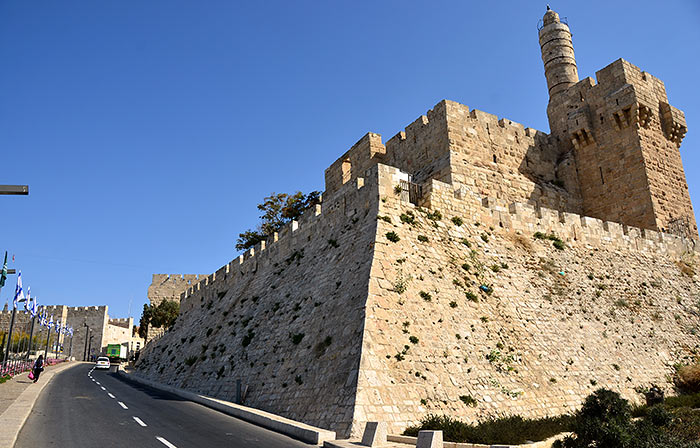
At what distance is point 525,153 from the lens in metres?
23.4

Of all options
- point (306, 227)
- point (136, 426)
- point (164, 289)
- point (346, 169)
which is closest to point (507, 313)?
point (306, 227)

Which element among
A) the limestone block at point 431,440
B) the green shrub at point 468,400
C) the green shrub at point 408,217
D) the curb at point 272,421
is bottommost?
the curb at point 272,421

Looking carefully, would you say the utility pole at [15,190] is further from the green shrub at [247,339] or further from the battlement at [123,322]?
the battlement at [123,322]

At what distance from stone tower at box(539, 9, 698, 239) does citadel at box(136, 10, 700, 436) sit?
86 mm

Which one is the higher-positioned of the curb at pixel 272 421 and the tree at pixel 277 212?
the tree at pixel 277 212

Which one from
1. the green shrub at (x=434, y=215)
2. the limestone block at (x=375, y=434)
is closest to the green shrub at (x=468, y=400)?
the limestone block at (x=375, y=434)

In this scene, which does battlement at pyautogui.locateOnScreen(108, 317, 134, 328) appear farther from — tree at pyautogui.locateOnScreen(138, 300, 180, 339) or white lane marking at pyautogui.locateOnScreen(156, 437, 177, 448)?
white lane marking at pyautogui.locateOnScreen(156, 437, 177, 448)

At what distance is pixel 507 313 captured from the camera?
1328 cm

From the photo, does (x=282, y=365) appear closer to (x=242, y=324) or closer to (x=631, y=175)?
(x=242, y=324)

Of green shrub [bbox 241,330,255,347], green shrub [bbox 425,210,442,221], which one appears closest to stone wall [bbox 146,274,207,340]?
green shrub [bbox 241,330,255,347]

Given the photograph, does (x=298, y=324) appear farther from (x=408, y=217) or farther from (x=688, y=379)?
(x=688, y=379)

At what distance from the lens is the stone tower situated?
74.5 ft

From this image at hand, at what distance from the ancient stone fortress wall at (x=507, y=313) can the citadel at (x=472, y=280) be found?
0.05 meters

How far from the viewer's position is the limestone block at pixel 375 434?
7871 millimetres
